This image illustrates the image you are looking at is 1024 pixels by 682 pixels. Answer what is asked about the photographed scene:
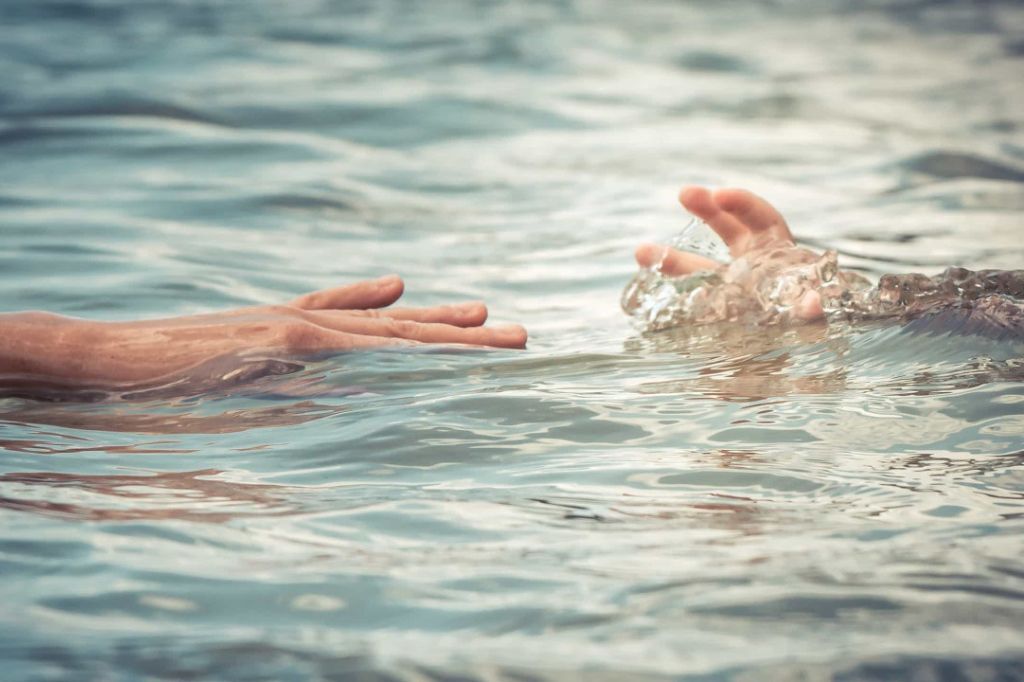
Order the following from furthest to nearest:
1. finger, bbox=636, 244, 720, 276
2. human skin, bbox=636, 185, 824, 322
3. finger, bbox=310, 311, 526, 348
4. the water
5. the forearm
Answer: finger, bbox=636, 244, 720, 276, human skin, bbox=636, 185, 824, 322, finger, bbox=310, 311, 526, 348, the forearm, the water

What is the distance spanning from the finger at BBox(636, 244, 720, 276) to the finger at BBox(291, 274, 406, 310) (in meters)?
0.87

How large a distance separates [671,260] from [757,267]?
0.35 metres

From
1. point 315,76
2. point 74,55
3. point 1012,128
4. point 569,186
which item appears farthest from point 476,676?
point 74,55

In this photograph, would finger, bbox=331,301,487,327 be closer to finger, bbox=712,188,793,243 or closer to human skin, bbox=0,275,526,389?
human skin, bbox=0,275,526,389

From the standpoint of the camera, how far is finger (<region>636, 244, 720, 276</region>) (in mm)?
4199

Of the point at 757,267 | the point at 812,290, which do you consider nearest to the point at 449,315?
the point at 757,267

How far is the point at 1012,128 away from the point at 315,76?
5.35 m

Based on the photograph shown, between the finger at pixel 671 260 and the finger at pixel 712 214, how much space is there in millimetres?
148

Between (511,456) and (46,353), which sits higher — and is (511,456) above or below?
below

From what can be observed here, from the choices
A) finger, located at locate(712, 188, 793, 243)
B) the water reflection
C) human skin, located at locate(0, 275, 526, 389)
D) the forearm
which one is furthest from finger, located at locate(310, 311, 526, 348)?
the water reflection

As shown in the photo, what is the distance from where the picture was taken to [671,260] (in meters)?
4.22

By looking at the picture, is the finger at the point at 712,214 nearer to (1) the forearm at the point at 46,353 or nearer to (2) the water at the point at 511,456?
(2) the water at the point at 511,456

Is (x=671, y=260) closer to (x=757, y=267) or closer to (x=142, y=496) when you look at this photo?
(x=757, y=267)

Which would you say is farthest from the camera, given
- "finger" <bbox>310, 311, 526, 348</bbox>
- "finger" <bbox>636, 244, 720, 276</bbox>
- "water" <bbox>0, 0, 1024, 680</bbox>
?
"finger" <bbox>636, 244, 720, 276</bbox>
